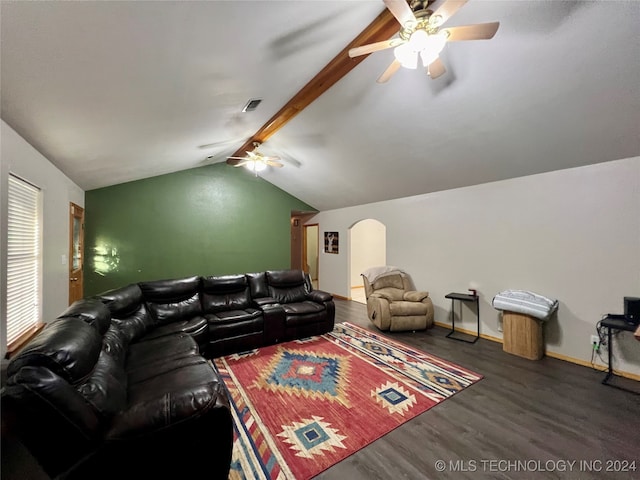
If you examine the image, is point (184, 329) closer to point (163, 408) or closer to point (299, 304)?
point (299, 304)

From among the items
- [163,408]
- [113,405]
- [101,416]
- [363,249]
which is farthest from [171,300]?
[363,249]

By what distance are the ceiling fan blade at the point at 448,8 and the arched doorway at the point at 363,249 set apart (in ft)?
17.8

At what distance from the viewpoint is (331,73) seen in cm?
274

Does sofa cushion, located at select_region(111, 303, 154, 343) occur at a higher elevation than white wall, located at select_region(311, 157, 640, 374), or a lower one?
lower

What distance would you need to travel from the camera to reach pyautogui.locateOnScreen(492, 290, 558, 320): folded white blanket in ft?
10.1

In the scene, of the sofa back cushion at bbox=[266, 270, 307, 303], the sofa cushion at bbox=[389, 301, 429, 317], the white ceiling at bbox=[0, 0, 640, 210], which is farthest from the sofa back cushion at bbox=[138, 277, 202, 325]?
the sofa cushion at bbox=[389, 301, 429, 317]

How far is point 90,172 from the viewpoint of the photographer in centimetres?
386

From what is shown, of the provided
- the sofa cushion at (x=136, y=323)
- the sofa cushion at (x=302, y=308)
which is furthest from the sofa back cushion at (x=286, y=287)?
the sofa cushion at (x=136, y=323)

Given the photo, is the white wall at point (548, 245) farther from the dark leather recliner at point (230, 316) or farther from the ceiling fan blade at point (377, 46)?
the dark leather recliner at point (230, 316)

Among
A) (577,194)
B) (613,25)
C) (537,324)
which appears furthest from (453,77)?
(537,324)

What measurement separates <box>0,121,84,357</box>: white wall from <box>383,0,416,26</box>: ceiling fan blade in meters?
2.88

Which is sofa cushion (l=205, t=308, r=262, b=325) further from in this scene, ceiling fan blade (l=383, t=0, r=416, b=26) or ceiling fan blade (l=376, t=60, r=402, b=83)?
ceiling fan blade (l=383, t=0, r=416, b=26)

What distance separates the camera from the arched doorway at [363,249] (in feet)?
24.1

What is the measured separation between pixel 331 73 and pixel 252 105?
1046 millimetres
